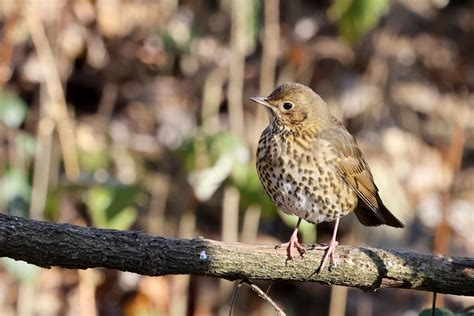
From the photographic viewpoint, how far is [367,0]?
4.45m

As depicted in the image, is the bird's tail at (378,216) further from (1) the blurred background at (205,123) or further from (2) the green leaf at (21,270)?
(2) the green leaf at (21,270)

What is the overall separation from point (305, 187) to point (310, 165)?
104mm

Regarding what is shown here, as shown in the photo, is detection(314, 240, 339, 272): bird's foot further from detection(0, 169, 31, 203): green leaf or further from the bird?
detection(0, 169, 31, 203): green leaf

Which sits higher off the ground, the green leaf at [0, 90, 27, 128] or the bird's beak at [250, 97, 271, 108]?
the green leaf at [0, 90, 27, 128]

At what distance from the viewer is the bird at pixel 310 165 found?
11.1ft

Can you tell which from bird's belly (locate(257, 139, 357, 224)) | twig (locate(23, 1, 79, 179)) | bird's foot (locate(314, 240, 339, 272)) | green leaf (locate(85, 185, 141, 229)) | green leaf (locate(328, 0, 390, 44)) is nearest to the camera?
bird's foot (locate(314, 240, 339, 272))

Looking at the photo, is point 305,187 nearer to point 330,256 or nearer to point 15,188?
point 330,256

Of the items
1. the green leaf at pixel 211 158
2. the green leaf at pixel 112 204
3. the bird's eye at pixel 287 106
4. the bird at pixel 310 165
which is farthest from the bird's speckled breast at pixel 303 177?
the green leaf at pixel 112 204

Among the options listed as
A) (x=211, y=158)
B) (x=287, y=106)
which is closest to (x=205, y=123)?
(x=211, y=158)

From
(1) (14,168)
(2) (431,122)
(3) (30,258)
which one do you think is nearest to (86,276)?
(1) (14,168)

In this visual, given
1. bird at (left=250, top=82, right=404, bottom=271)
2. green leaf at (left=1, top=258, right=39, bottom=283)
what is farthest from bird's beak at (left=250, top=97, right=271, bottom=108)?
green leaf at (left=1, top=258, right=39, bottom=283)

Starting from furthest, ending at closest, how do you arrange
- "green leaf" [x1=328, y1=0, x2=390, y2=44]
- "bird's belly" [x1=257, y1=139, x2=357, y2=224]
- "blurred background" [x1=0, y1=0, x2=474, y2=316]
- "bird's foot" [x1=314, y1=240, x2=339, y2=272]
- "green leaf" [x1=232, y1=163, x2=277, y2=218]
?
"blurred background" [x1=0, y1=0, x2=474, y2=316]
"green leaf" [x1=328, y1=0, x2=390, y2=44]
"green leaf" [x1=232, y1=163, x2=277, y2=218]
"bird's belly" [x1=257, y1=139, x2=357, y2=224]
"bird's foot" [x1=314, y1=240, x2=339, y2=272]

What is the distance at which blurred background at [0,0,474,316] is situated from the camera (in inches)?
188

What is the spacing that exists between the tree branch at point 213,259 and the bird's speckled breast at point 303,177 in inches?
21.2
